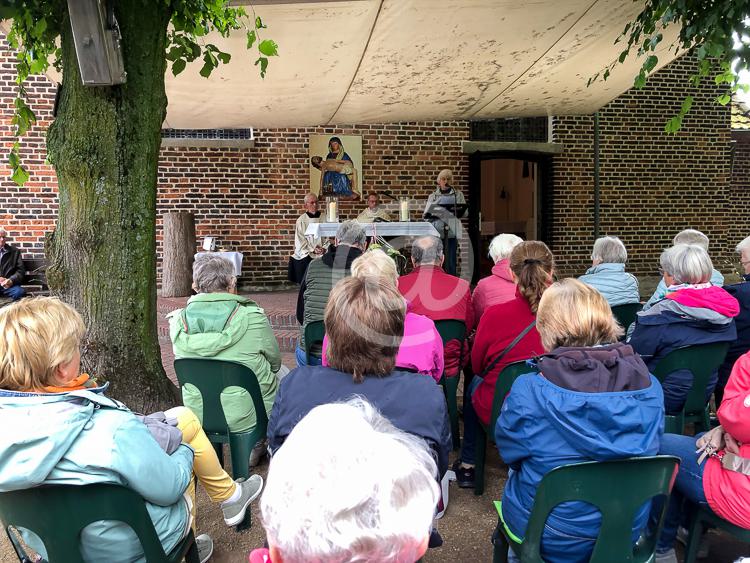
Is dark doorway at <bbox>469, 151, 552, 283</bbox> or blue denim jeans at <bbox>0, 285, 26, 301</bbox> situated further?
A: dark doorway at <bbox>469, 151, 552, 283</bbox>

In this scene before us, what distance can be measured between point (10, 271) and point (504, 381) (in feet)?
23.7

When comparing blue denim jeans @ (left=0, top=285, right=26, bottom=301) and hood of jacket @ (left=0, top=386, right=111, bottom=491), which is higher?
hood of jacket @ (left=0, top=386, right=111, bottom=491)

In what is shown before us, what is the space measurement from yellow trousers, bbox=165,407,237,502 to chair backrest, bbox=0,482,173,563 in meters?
0.50

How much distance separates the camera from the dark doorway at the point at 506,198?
9.02 m

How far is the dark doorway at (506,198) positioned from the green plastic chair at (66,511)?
314 inches

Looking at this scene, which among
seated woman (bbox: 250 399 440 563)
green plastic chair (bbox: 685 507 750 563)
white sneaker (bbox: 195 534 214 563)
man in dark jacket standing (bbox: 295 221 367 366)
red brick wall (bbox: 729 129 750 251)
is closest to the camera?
seated woman (bbox: 250 399 440 563)

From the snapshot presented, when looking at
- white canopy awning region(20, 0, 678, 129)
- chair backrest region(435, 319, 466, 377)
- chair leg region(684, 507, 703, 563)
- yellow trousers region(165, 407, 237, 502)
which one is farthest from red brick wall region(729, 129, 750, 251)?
yellow trousers region(165, 407, 237, 502)

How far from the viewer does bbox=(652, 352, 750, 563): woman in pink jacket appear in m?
1.70

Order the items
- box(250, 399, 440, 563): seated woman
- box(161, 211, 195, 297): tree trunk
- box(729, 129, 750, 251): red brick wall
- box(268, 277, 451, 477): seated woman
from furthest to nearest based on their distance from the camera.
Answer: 1. box(729, 129, 750, 251): red brick wall
2. box(161, 211, 195, 297): tree trunk
3. box(268, 277, 451, 477): seated woman
4. box(250, 399, 440, 563): seated woman

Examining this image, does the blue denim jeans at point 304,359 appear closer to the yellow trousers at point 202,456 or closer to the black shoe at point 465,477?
the black shoe at point 465,477

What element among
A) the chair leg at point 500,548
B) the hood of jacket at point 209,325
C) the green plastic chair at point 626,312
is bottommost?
the chair leg at point 500,548

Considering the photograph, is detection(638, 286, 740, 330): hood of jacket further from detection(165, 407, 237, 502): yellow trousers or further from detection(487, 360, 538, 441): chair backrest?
detection(165, 407, 237, 502): yellow trousers

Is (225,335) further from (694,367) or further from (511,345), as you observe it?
(694,367)

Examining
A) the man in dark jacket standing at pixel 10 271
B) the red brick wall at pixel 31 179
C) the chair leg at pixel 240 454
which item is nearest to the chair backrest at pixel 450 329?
the chair leg at pixel 240 454
